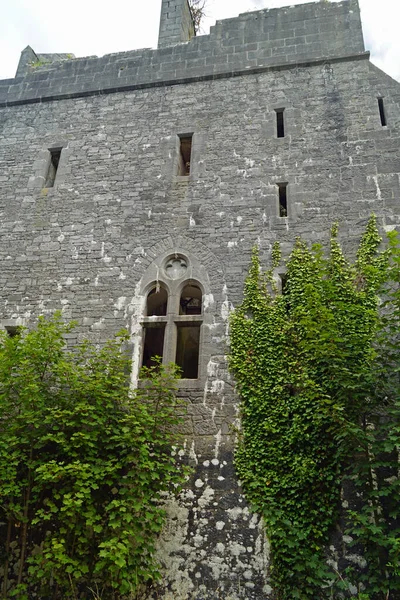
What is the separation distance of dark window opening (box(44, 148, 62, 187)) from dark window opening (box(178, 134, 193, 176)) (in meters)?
2.58

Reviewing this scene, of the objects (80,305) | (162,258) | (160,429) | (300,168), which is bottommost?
(160,429)

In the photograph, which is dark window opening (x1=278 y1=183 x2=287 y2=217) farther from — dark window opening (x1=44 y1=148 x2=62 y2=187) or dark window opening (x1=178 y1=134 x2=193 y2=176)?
dark window opening (x1=44 y1=148 x2=62 y2=187)

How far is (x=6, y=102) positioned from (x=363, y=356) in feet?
32.2

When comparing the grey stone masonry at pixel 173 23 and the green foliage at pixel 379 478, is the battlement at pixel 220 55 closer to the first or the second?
the grey stone masonry at pixel 173 23

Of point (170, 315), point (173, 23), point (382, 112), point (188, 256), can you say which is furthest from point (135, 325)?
point (173, 23)

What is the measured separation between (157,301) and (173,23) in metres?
6.57

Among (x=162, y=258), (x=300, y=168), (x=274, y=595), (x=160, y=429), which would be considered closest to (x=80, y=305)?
(x=162, y=258)

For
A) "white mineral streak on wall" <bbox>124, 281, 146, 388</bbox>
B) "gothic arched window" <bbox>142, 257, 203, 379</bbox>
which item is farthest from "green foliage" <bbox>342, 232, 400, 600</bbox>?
"white mineral streak on wall" <bbox>124, 281, 146, 388</bbox>

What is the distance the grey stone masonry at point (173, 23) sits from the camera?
39.3 ft

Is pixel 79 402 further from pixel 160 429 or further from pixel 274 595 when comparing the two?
pixel 274 595

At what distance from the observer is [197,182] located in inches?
398

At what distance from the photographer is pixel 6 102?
12367 millimetres

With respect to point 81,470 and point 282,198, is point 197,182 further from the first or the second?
point 81,470

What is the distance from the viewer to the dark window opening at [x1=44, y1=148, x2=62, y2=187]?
11239 millimetres
